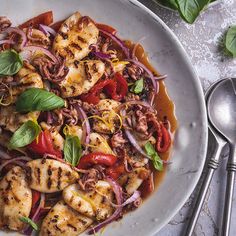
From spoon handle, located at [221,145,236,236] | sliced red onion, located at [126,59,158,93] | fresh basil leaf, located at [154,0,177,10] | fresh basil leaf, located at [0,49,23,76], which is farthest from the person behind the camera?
spoon handle, located at [221,145,236,236]

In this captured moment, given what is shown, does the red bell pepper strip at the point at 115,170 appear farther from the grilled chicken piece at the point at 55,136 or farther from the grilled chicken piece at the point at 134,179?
the grilled chicken piece at the point at 55,136

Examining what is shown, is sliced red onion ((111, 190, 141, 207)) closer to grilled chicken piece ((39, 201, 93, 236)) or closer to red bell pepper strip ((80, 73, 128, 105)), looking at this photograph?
grilled chicken piece ((39, 201, 93, 236))

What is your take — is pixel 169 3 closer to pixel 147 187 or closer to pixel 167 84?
pixel 167 84

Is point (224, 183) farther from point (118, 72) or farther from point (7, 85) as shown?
point (7, 85)

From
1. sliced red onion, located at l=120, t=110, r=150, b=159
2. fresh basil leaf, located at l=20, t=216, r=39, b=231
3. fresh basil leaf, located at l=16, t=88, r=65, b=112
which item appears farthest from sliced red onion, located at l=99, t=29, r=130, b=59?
fresh basil leaf, located at l=20, t=216, r=39, b=231

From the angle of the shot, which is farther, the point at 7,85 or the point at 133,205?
the point at 133,205

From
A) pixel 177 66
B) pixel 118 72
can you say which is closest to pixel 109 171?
pixel 118 72
